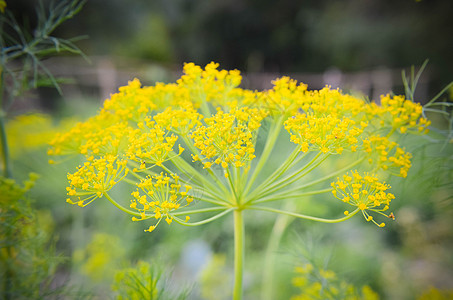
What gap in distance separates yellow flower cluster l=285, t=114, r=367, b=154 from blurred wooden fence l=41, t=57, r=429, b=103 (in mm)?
5082

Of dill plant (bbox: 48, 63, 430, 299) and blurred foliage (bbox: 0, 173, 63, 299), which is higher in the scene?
dill plant (bbox: 48, 63, 430, 299)

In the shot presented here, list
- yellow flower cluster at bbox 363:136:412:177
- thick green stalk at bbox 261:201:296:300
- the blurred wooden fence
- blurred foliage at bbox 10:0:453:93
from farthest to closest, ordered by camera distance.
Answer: blurred foliage at bbox 10:0:453:93
the blurred wooden fence
thick green stalk at bbox 261:201:296:300
yellow flower cluster at bbox 363:136:412:177

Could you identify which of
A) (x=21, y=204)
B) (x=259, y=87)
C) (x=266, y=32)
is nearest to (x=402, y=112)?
(x=21, y=204)

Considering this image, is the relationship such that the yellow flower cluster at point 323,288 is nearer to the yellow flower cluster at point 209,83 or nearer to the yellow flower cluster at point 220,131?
the yellow flower cluster at point 220,131

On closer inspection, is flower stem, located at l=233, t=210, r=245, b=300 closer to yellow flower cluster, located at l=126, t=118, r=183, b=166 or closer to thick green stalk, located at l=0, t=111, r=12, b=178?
yellow flower cluster, located at l=126, t=118, r=183, b=166

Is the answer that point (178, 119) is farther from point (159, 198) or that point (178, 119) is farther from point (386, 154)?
point (386, 154)

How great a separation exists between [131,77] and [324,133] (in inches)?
279

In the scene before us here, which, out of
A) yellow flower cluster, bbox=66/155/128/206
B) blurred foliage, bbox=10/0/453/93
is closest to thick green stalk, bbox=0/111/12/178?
yellow flower cluster, bbox=66/155/128/206

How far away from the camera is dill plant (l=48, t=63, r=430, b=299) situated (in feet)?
2.59

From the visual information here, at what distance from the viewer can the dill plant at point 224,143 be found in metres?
0.79

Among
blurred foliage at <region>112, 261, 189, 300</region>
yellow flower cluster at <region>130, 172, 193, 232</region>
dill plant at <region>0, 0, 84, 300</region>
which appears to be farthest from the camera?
blurred foliage at <region>112, 261, 189, 300</region>

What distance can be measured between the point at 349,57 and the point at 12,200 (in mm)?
15663

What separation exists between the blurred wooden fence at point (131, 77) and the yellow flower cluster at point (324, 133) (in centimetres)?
508

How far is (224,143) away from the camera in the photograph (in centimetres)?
80
